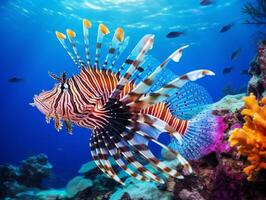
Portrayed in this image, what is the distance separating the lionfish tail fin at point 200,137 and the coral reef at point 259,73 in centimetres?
82

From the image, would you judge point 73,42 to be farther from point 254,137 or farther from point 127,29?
point 127,29

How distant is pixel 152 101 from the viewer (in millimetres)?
2148

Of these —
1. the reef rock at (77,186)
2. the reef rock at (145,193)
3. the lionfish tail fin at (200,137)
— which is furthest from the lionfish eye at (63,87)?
the reef rock at (77,186)

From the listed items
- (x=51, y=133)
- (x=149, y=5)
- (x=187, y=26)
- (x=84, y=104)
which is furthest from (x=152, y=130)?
(x=51, y=133)

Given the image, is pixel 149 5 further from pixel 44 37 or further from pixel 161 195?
pixel 161 195

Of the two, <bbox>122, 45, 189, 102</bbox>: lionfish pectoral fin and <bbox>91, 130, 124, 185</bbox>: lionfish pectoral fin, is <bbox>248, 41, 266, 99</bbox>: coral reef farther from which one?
<bbox>91, 130, 124, 185</bbox>: lionfish pectoral fin

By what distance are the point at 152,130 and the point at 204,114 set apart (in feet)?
3.29

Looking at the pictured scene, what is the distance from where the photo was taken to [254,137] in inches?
88.6

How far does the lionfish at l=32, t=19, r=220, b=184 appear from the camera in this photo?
2182 mm

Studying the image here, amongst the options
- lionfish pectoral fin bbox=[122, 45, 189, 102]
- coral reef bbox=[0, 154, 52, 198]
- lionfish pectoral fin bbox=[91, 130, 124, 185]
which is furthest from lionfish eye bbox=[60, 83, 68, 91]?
coral reef bbox=[0, 154, 52, 198]

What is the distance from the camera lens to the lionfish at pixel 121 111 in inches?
85.9

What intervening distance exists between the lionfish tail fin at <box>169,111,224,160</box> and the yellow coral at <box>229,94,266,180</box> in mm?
736

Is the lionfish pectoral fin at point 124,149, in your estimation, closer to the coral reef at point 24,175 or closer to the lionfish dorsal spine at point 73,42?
the lionfish dorsal spine at point 73,42

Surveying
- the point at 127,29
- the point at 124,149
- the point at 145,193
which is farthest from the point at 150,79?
the point at 127,29
